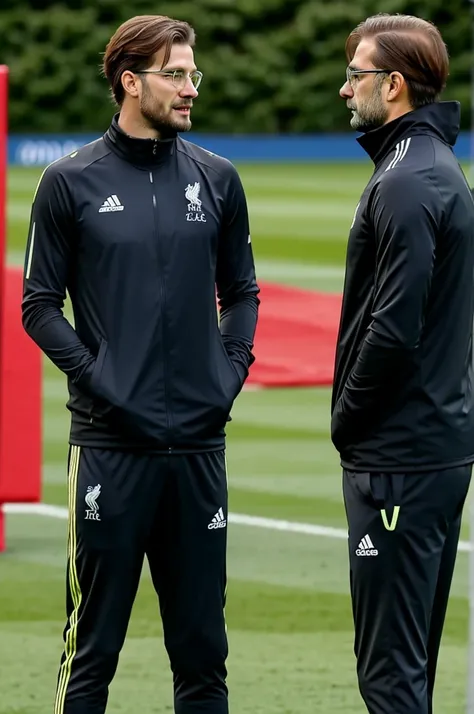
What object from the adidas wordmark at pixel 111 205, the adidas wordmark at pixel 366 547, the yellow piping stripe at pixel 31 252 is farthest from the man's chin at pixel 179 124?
the adidas wordmark at pixel 366 547

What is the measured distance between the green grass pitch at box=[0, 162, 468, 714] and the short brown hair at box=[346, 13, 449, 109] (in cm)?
231

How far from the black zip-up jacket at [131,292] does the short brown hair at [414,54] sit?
0.66m

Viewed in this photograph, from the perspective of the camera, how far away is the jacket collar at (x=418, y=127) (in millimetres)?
4395

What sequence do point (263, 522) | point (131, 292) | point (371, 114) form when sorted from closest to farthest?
point (371, 114)
point (131, 292)
point (263, 522)

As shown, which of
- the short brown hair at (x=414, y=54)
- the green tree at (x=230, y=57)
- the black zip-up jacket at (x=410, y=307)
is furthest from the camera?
the green tree at (x=230, y=57)

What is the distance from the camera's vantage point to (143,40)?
4633mm

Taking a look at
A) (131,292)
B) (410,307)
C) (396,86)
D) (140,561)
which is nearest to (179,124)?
(131,292)

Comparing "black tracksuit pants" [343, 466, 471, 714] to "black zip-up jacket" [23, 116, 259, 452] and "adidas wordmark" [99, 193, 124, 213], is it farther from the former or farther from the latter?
"adidas wordmark" [99, 193, 124, 213]

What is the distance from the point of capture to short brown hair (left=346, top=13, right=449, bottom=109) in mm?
4355

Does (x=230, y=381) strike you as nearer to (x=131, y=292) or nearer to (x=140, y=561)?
(x=131, y=292)

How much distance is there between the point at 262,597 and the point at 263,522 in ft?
4.41

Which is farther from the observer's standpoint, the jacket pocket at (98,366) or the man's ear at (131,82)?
the man's ear at (131,82)

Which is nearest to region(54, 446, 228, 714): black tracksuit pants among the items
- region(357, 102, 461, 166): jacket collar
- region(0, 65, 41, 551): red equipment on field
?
region(357, 102, 461, 166): jacket collar

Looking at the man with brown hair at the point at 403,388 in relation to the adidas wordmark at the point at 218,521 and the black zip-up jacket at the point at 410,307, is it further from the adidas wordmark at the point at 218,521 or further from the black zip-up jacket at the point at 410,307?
the adidas wordmark at the point at 218,521
